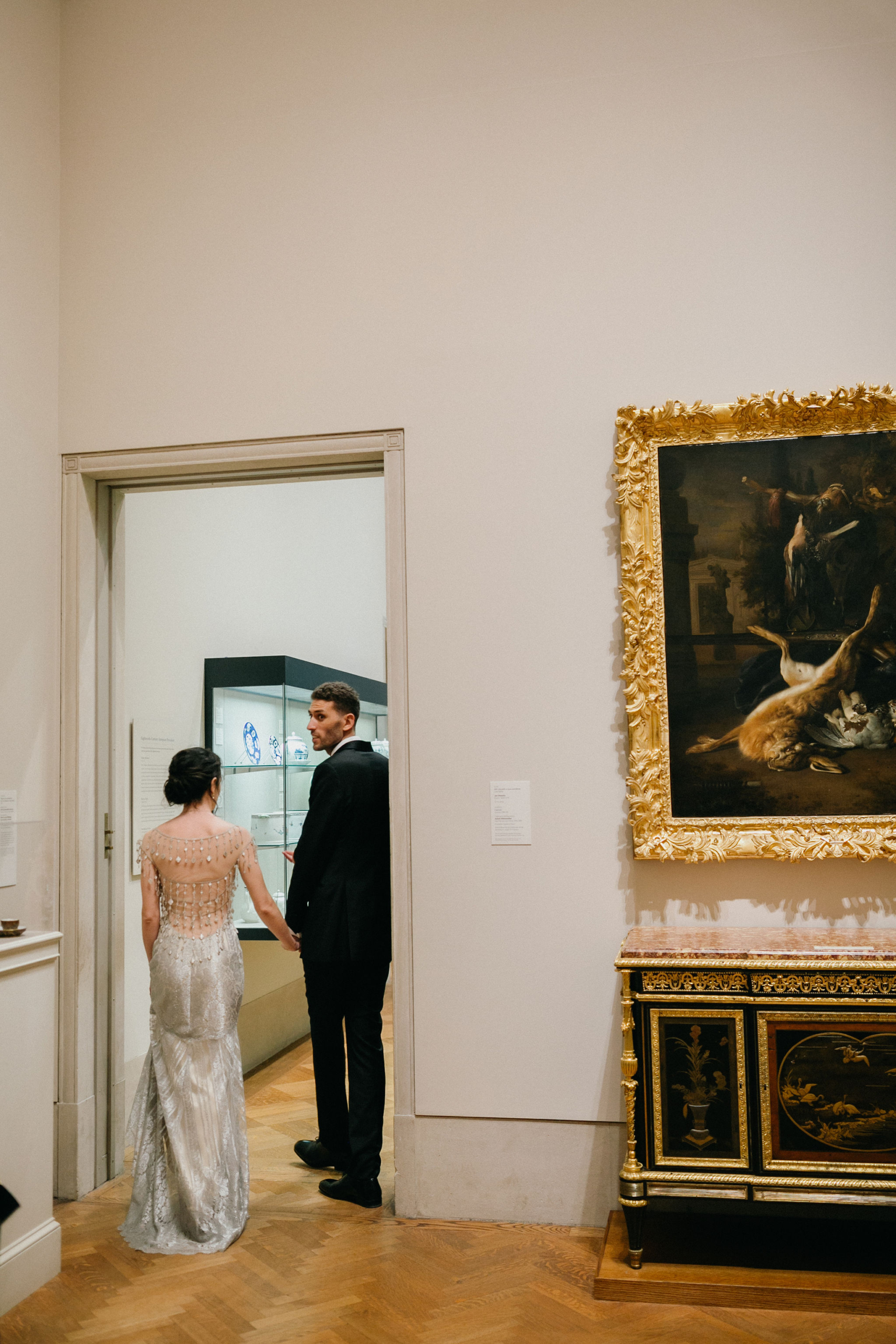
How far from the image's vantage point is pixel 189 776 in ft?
13.6

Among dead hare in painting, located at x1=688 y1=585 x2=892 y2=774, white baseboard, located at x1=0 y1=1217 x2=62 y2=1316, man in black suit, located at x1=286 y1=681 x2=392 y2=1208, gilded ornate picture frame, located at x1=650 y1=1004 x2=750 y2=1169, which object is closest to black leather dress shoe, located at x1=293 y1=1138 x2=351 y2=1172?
man in black suit, located at x1=286 y1=681 x2=392 y2=1208

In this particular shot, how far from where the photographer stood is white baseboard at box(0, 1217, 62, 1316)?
3393 millimetres

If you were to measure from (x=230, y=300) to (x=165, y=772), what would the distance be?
8.69 ft

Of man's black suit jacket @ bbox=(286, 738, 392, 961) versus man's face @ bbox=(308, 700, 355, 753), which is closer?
Result: man's black suit jacket @ bbox=(286, 738, 392, 961)

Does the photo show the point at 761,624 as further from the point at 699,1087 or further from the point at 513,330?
the point at 699,1087

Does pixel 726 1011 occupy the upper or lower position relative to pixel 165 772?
lower

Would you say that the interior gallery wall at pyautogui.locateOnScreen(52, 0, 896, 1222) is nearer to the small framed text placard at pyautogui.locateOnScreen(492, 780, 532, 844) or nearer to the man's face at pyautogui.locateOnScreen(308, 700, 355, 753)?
the small framed text placard at pyautogui.locateOnScreen(492, 780, 532, 844)

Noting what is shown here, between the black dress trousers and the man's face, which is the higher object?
the man's face

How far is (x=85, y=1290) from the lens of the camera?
3.56 meters

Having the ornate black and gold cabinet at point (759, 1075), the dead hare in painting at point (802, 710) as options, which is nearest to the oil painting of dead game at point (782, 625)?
the dead hare in painting at point (802, 710)

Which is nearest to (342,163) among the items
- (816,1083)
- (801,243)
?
(801,243)

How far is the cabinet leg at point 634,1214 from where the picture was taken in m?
3.52

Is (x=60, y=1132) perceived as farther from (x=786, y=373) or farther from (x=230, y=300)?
(x=786, y=373)

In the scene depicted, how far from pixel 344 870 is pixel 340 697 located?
0.80 m
